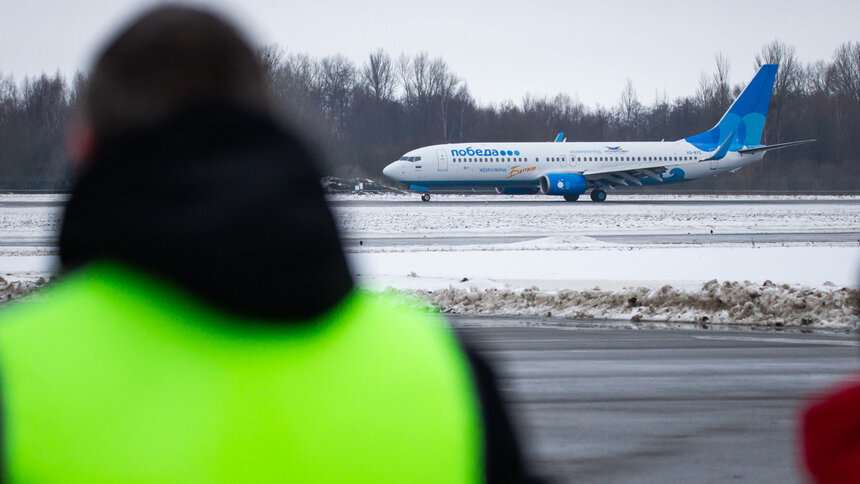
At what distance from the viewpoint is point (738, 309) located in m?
13.1

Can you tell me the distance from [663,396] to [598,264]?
38.2 feet

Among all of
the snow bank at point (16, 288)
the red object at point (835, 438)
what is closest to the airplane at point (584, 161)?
the snow bank at point (16, 288)

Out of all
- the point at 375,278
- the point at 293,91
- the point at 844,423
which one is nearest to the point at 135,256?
the point at 844,423

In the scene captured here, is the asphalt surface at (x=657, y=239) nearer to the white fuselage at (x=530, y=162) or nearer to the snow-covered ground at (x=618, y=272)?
the snow-covered ground at (x=618, y=272)

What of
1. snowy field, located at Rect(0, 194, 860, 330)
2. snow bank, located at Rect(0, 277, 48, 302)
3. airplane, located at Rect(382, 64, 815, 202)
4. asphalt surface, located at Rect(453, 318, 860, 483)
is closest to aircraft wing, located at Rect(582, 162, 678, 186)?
airplane, located at Rect(382, 64, 815, 202)

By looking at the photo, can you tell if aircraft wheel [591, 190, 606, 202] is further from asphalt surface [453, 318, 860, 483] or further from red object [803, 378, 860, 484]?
red object [803, 378, 860, 484]

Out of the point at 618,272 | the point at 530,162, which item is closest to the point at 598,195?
the point at 530,162

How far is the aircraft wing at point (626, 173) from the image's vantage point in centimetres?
4681

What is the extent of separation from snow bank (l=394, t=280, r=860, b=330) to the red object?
A: 1128 cm

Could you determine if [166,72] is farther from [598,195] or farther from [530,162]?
[598,195]

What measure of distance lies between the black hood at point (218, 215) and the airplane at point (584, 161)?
4239cm

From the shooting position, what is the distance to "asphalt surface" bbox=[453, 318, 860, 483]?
18.6 ft

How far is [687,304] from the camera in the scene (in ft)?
44.3

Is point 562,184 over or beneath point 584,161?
beneath
